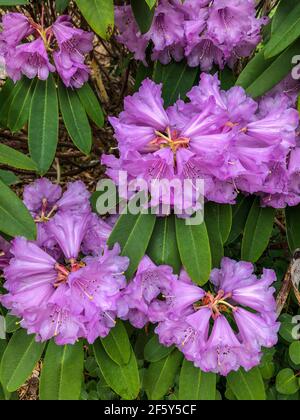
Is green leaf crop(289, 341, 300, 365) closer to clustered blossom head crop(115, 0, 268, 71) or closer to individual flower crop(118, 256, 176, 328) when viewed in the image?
individual flower crop(118, 256, 176, 328)

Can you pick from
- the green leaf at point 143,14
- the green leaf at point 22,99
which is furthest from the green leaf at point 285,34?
A: the green leaf at point 22,99

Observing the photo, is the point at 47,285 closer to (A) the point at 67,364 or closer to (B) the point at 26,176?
(A) the point at 67,364

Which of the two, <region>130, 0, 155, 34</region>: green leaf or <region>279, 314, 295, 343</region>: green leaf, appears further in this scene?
<region>279, 314, 295, 343</region>: green leaf

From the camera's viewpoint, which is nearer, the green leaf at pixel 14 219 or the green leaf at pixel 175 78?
the green leaf at pixel 14 219

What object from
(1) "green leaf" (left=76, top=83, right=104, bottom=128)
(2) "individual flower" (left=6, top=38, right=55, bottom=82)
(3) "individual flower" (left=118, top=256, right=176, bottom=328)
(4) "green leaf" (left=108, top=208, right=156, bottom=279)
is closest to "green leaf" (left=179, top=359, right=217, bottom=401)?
(3) "individual flower" (left=118, top=256, right=176, bottom=328)

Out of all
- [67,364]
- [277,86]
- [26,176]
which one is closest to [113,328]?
[67,364]

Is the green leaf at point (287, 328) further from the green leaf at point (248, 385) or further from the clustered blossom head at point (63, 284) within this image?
the clustered blossom head at point (63, 284)
